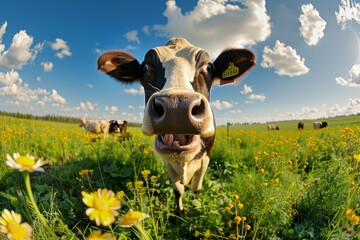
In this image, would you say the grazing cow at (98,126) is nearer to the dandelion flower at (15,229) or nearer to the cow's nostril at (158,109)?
the cow's nostril at (158,109)

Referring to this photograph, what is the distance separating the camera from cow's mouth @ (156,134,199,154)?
223cm

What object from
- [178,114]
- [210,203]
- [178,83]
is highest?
[178,83]

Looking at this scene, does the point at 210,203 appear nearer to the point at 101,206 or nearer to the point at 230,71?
the point at 230,71

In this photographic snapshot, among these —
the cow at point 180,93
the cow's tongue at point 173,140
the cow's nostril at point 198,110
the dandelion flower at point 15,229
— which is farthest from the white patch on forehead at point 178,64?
the dandelion flower at point 15,229

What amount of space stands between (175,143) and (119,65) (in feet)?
6.11

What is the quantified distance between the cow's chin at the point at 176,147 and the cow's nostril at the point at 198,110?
1.27 feet

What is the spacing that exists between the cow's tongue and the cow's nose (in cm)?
42

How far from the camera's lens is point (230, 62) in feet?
12.3

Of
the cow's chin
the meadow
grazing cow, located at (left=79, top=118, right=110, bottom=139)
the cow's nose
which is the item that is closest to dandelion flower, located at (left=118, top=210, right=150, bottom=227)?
the meadow

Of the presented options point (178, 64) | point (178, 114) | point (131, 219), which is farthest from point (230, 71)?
point (131, 219)

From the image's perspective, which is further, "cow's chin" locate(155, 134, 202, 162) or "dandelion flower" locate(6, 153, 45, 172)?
"cow's chin" locate(155, 134, 202, 162)

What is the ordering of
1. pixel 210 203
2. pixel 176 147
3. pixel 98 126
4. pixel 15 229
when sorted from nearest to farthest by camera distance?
pixel 15 229 < pixel 176 147 < pixel 210 203 < pixel 98 126

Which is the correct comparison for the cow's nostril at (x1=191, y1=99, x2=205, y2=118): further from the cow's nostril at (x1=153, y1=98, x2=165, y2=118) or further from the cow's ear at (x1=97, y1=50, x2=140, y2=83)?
the cow's ear at (x1=97, y1=50, x2=140, y2=83)

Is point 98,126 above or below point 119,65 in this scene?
below
